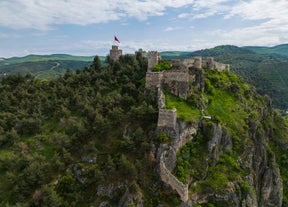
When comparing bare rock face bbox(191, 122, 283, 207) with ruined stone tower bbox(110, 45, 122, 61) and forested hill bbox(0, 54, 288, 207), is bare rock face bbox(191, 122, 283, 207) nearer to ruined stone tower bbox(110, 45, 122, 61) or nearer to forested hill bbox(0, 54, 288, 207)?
forested hill bbox(0, 54, 288, 207)

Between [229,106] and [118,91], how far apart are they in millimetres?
25953

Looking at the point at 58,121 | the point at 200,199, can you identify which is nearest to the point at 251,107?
the point at 200,199

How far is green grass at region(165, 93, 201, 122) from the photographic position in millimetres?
44719

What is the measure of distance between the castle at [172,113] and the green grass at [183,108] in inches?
39.2

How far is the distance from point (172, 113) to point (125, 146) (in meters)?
9.87

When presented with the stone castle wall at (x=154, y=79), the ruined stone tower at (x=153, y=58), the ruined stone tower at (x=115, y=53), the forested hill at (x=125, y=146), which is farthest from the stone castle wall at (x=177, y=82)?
the ruined stone tower at (x=115, y=53)

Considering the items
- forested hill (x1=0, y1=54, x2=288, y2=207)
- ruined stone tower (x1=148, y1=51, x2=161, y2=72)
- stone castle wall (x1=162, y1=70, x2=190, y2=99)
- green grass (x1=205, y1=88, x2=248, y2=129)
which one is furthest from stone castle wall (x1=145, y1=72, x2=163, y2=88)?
green grass (x1=205, y1=88, x2=248, y2=129)

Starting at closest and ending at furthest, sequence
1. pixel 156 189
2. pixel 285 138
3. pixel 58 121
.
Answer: pixel 156 189 → pixel 58 121 → pixel 285 138

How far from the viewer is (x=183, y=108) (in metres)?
48.1

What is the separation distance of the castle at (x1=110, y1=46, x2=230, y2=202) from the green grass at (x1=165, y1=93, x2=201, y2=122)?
3.27ft

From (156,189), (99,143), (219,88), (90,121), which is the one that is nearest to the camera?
(156,189)

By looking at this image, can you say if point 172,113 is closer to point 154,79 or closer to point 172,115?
point 172,115

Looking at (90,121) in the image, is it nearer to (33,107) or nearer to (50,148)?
(50,148)

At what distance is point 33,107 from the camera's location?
58.1m
